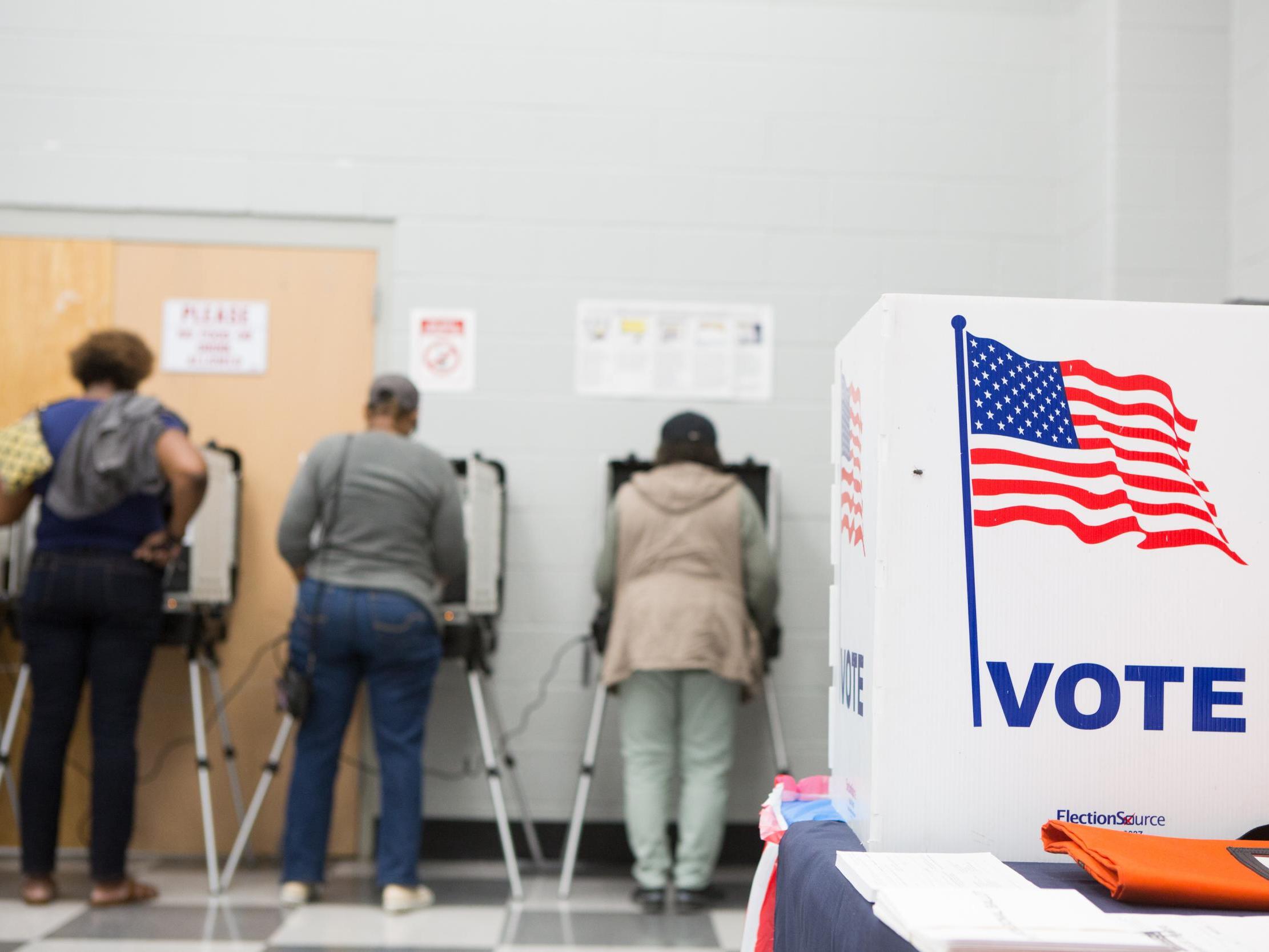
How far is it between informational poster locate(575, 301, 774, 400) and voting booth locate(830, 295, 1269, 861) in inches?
108

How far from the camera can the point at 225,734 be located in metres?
3.39

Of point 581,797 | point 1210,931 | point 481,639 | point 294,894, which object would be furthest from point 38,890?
point 1210,931

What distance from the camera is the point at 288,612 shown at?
11.6ft

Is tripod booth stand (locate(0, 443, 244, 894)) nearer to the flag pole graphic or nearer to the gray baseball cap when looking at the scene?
the gray baseball cap

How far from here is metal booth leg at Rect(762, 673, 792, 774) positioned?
3250mm

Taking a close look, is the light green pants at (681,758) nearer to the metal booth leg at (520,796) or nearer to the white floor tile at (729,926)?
the white floor tile at (729,926)

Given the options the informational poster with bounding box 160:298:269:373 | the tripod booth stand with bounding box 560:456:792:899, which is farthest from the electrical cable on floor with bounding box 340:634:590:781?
the informational poster with bounding box 160:298:269:373

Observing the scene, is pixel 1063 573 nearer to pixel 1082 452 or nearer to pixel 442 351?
pixel 1082 452

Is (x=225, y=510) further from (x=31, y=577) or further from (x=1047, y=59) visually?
Result: (x=1047, y=59)

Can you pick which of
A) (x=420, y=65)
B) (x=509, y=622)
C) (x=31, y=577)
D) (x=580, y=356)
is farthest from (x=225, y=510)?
(x=420, y=65)

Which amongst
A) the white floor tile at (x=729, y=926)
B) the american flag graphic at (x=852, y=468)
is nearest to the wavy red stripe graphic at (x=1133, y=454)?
the american flag graphic at (x=852, y=468)

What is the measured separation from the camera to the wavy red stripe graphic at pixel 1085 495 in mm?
840

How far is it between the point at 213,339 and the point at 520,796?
5.55 feet

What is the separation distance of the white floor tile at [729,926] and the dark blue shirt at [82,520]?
68.4 inches
